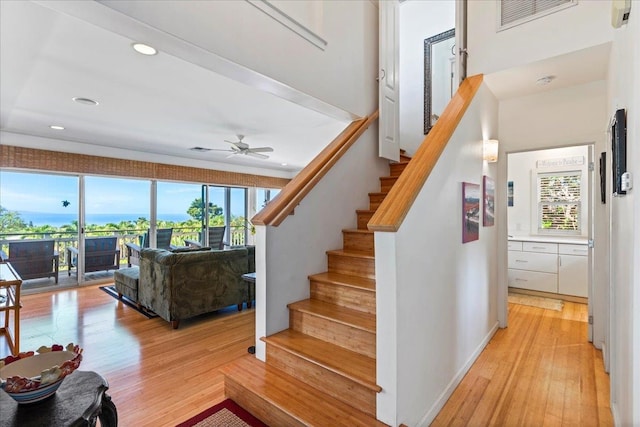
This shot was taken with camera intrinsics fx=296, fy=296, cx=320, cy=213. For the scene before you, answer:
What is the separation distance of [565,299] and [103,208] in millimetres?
8355

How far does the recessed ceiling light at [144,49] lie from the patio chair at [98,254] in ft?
15.4

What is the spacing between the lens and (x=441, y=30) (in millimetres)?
4398

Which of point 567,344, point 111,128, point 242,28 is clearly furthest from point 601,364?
point 111,128

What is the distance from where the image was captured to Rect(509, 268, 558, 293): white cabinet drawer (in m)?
4.52

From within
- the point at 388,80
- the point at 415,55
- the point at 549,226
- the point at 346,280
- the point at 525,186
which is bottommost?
the point at 346,280

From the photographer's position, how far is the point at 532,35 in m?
2.63

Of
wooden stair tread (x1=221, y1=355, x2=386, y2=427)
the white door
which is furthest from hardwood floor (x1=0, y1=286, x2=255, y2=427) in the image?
the white door

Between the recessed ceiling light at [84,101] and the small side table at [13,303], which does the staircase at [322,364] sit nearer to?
the small side table at [13,303]

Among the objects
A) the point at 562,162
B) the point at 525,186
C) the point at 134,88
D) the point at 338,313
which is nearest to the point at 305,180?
the point at 338,313

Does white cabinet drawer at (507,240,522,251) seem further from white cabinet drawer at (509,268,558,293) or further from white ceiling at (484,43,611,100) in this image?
white ceiling at (484,43,611,100)

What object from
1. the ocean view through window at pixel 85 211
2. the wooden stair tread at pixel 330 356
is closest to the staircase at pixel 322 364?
the wooden stair tread at pixel 330 356

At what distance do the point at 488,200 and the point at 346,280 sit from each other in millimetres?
1764

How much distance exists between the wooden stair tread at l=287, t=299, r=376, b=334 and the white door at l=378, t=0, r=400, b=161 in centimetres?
171

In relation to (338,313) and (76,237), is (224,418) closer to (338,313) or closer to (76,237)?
(338,313)
